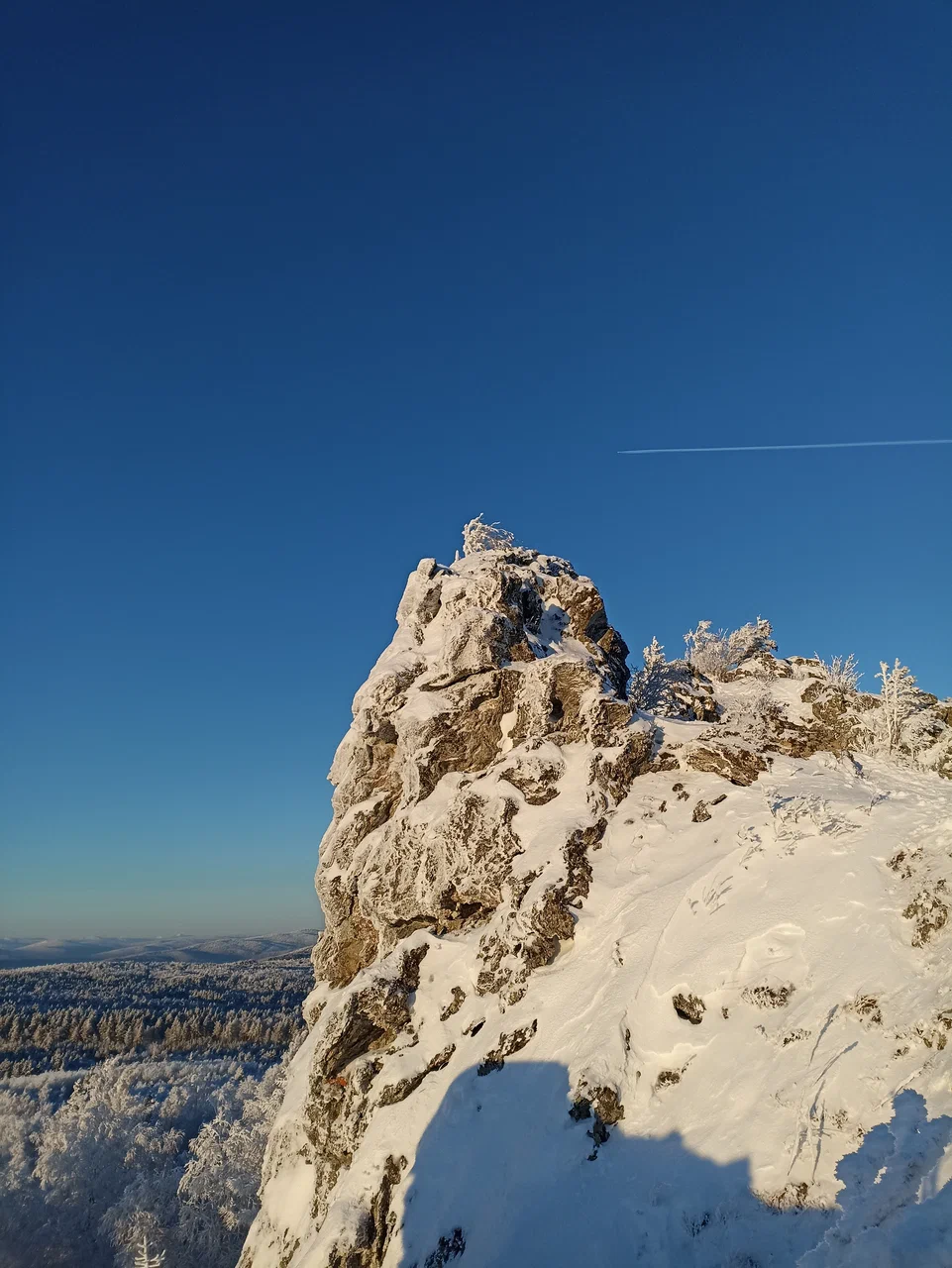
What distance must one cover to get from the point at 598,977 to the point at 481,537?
20046mm

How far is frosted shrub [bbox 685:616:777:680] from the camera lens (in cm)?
3095

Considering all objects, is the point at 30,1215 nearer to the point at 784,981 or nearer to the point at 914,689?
the point at 784,981

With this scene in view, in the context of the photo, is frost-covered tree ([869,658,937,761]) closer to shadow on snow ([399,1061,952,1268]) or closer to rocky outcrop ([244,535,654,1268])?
rocky outcrop ([244,535,654,1268])

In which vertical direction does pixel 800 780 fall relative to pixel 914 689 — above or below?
below

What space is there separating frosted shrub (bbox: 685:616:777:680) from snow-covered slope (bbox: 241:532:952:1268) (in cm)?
510

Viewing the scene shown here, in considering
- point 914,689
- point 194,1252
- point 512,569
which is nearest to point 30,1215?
point 194,1252

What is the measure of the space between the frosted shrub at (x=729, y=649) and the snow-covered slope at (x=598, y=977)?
5.10 metres

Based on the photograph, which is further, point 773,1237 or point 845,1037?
point 845,1037

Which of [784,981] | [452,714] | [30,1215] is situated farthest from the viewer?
[30,1215]

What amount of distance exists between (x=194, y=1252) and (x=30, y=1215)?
42.9ft

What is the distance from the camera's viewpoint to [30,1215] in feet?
131

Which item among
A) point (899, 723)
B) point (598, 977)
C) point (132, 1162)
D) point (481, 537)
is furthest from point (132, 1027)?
point (899, 723)

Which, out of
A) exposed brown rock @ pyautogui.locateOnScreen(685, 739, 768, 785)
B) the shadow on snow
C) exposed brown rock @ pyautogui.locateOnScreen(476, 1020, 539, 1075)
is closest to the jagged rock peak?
exposed brown rock @ pyautogui.locateOnScreen(685, 739, 768, 785)

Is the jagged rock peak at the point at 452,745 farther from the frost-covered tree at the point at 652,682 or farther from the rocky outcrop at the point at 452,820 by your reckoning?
the frost-covered tree at the point at 652,682
